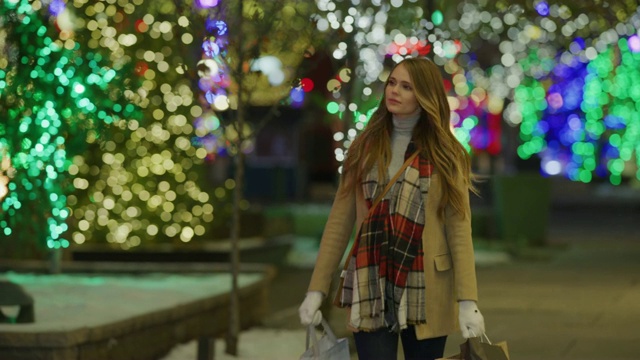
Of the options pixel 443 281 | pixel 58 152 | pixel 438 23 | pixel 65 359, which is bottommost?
pixel 65 359

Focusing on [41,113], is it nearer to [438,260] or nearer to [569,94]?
[438,260]

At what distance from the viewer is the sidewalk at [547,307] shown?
1049 cm

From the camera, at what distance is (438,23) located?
38.6 ft

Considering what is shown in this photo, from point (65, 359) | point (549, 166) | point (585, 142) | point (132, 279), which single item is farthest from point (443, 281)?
point (549, 166)

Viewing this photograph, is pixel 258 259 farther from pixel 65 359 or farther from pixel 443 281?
pixel 443 281

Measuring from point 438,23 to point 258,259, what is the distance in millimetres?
6475

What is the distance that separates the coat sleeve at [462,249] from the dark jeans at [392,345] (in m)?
0.25

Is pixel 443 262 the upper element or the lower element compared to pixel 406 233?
lower

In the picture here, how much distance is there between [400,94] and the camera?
17.6 feet

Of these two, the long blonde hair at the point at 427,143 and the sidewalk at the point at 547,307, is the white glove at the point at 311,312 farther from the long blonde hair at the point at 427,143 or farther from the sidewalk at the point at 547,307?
the sidewalk at the point at 547,307

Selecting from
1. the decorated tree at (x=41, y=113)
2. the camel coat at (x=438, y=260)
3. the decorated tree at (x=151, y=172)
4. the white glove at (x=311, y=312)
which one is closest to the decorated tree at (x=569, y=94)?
the decorated tree at (x=151, y=172)

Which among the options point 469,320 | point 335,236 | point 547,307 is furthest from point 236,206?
point 469,320

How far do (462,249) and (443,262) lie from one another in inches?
4.0

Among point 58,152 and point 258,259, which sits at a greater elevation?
point 58,152
